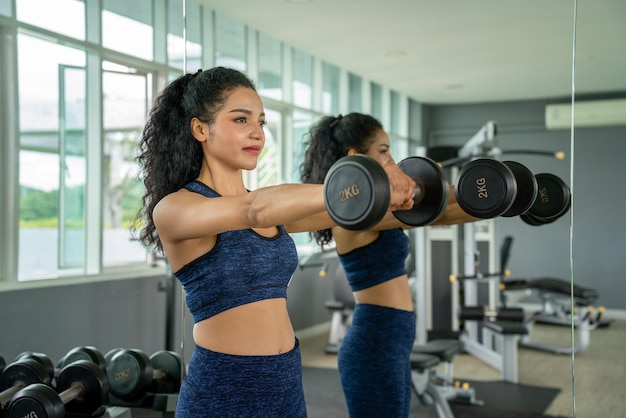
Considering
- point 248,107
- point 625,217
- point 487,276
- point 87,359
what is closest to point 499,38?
point 625,217

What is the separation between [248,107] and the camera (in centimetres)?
140

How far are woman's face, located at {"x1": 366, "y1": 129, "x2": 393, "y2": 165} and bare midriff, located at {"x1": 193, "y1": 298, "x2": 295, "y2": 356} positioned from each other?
0.80 metres

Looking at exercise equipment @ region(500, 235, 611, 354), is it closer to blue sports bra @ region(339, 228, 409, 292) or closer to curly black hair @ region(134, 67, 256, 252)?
blue sports bra @ region(339, 228, 409, 292)

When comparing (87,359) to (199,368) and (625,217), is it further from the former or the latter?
(625,217)

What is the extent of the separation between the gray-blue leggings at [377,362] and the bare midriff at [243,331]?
532 millimetres

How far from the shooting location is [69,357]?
245cm

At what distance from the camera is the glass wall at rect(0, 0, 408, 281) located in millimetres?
2291

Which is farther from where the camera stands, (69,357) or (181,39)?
(181,39)

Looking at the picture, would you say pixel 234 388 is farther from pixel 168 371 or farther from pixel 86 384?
pixel 168 371

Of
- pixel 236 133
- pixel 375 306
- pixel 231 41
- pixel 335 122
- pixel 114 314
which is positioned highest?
pixel 231 41

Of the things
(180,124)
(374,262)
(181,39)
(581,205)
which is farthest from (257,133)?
(181,39)

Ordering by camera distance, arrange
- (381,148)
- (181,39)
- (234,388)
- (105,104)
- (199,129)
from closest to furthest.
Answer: (234,388)
(199,129)
(381,148)
(181,39)
(105,104)

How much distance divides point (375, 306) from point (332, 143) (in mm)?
557

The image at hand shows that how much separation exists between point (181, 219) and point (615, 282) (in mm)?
1547
